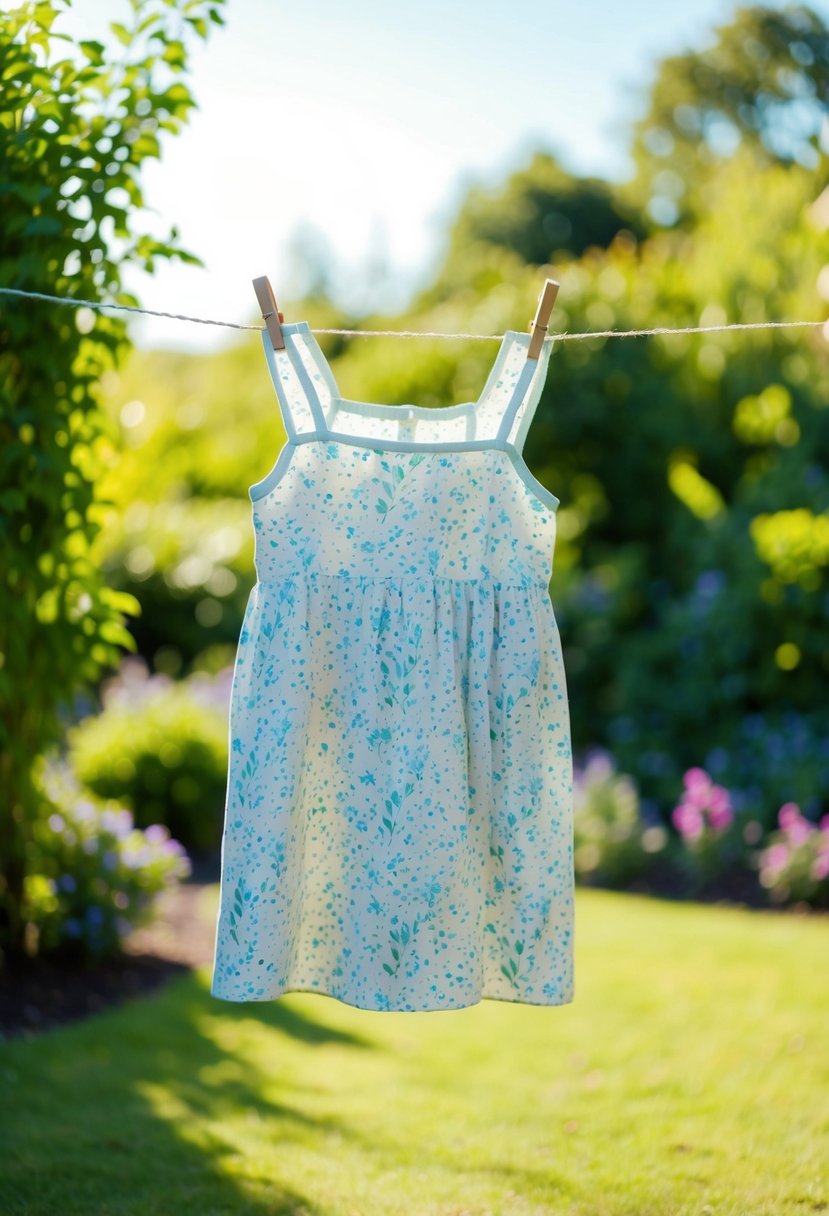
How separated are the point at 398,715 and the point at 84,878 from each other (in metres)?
2.18

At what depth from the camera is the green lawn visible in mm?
2436

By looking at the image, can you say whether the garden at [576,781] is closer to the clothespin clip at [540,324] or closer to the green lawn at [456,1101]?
the green lawn at [456,1101]

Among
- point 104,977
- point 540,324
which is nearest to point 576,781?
point 104,977

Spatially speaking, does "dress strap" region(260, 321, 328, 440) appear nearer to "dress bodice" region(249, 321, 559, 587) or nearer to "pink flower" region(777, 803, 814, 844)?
"dress bodice" region(249, 321, 559, 587)

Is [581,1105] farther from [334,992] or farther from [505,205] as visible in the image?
[505,205]

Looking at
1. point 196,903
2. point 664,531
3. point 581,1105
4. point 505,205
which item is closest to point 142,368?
point 664,531

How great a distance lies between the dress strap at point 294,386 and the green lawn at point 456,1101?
5.15 feet

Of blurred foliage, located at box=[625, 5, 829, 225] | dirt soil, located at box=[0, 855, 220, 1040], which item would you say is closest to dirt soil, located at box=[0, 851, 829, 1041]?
dirt soil, located at box=[0, 855, 220, 1040]

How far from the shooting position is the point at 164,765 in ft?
19.1

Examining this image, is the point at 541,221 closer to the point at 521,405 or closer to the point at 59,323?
the point at 59,323

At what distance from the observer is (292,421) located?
2170 mm

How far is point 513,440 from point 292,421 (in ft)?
1.35

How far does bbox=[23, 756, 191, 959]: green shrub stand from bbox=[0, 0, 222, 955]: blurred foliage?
51 centimetres

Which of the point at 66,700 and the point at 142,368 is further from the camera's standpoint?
the point at 142,368
